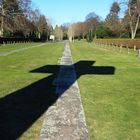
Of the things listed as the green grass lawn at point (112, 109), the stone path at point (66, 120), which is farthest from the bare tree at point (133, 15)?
the stone path at point (66, 120)

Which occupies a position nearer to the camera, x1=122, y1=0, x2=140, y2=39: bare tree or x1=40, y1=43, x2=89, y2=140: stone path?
x1=40, y1=43, x2=89, y2=140: stone path

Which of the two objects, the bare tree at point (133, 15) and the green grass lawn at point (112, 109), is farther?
the bare tree at point (133, 15)

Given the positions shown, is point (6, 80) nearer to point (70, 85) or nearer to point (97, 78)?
point (70, 85)

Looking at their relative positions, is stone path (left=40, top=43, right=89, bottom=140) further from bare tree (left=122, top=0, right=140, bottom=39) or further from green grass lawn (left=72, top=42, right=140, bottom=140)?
bare tree (left=122, top=0, right=140, bottom=39)

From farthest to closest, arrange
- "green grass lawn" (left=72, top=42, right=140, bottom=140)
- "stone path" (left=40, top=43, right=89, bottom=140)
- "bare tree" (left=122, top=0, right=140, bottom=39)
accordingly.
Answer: "bare tree" (left=122, top=0, right=140, bottom=39) < "green grass lawn" (left=72, top=42, right=140, bottom=140) < "stone path" (left=40, top=43, right=89, bottom=140)

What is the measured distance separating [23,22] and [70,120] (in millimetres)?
80402

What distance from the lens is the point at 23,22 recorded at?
86.2 metres

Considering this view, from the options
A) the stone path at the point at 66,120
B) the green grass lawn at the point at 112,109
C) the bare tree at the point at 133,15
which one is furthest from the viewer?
the bare tree at the point at 133,15

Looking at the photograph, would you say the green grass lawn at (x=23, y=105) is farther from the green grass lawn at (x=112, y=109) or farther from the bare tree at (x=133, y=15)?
the bare tree at (x=133, y=15)

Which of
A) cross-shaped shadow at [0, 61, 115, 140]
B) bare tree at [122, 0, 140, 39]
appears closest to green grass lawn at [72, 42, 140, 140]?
cross-shaped shadow at [0, 61, 115, 140]

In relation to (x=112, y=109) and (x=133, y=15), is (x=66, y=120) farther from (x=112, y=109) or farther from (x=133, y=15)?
(x=133, y=15)

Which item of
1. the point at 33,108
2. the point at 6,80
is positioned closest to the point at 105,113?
the point at 33,108

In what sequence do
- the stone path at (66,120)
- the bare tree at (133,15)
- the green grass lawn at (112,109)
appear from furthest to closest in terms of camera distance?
the bare tree at (133,15), the green grass lawn at (112,109), the stone path at (66,120)

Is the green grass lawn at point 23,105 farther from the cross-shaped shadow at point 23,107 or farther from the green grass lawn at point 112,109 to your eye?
the green grass lawn at point 112,109
